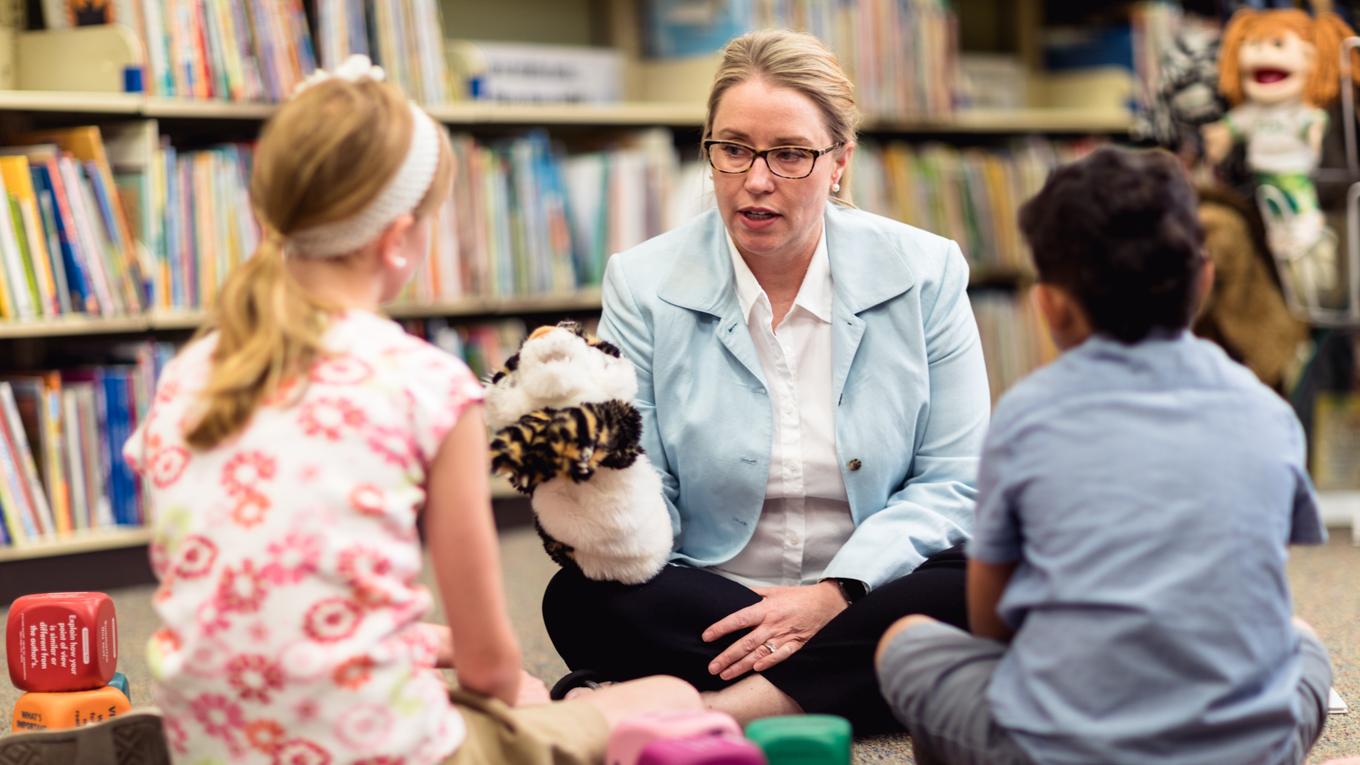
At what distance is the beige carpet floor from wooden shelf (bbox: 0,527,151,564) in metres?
0.09

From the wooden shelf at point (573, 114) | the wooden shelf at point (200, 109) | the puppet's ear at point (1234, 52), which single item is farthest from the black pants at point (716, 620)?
the puppet's ear at point (1234, 52)

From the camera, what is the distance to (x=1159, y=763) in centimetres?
112

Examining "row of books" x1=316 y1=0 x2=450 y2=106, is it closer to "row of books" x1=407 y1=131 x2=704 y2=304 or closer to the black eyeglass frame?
"row of books" x1=407 y1=131 x2=704 y2=304

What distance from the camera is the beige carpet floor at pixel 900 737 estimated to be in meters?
1.66

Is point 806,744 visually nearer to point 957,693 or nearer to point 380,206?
point 957,693

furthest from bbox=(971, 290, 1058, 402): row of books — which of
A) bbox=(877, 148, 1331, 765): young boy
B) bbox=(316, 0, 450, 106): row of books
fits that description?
bbox=(877, 148, 1331, 765): young boy

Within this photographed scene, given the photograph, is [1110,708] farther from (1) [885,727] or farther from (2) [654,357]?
(2) [654,357]

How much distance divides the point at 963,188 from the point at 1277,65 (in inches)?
34.8

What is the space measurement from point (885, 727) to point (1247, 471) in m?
0.69

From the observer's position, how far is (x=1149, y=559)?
3.65ft

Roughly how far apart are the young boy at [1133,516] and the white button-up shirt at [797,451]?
0.52 meters

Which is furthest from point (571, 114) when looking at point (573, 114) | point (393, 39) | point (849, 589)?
point (849, 589)

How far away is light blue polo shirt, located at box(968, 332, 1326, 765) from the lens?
1.11 m

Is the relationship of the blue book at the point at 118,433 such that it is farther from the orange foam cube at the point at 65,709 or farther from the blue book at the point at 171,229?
the orange foam cube at the point at 65,709
